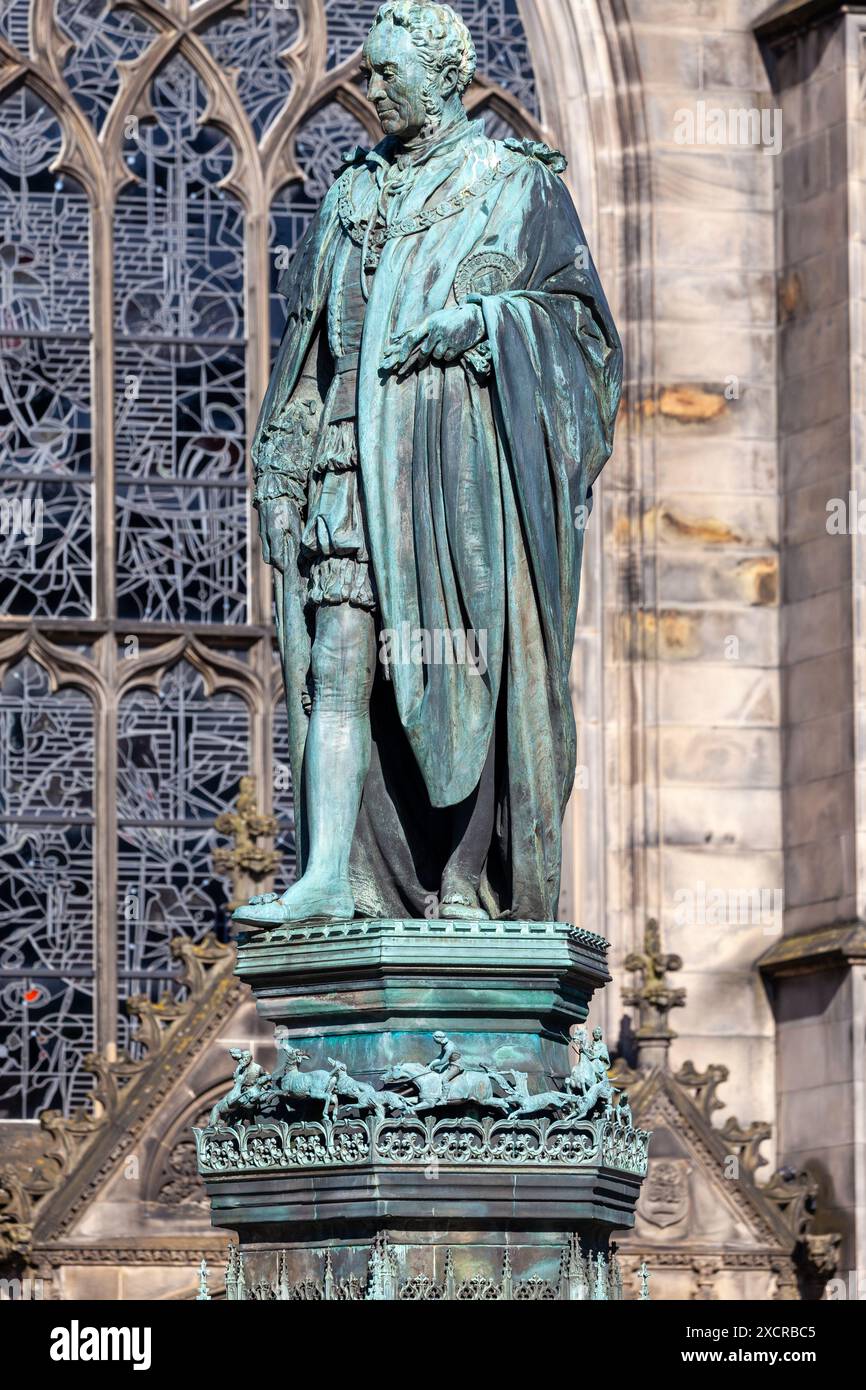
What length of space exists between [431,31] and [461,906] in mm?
1806

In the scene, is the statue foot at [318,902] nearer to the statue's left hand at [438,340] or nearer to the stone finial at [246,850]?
the statue's left hand at [438,340]

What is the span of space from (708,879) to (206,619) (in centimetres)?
288

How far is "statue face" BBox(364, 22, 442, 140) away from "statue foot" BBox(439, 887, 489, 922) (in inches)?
62.4

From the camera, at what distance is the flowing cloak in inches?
298

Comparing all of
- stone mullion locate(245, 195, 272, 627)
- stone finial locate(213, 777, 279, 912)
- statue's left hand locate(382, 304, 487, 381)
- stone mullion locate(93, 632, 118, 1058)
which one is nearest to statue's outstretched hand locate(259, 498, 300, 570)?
statue's left hand locate(382, 304, 487, 381)

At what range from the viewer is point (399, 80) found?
788 cm

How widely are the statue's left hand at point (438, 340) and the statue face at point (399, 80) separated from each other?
494 mm

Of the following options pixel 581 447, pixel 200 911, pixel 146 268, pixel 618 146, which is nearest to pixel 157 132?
pixel 146 268

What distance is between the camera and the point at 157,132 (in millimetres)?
19922

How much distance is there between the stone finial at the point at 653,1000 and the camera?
1827 cm

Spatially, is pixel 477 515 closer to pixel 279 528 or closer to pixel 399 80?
pixel 279 528

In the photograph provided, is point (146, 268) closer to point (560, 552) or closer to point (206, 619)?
point (206, 619)

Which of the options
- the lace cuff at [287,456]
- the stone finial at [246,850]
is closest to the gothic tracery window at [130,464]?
the stone finial at [246,850]

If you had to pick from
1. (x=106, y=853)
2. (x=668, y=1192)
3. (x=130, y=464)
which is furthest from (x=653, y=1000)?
(x=130, y=464)
